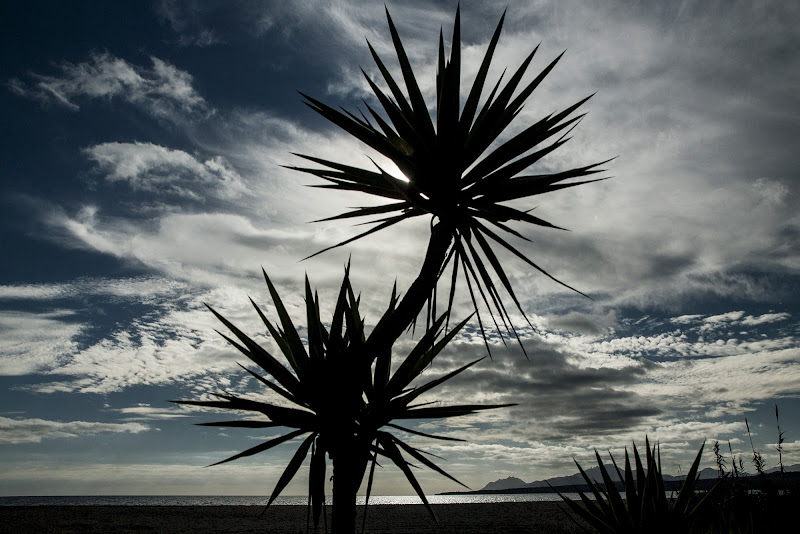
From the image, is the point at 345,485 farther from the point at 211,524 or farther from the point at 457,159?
the point at 211,524

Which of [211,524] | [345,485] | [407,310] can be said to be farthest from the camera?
[211,524]

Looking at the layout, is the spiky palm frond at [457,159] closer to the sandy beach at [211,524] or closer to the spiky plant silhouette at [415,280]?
the spiky plant silhouette at [415,280]

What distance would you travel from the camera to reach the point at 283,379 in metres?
3.05

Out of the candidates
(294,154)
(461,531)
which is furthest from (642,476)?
(461,531)

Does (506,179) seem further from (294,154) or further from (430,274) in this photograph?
(294,154)

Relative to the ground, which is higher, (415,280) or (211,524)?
(415,280)

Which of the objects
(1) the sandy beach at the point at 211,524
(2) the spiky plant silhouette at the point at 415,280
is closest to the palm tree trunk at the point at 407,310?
(2) the spiky plant silhouette at the point at 415,280

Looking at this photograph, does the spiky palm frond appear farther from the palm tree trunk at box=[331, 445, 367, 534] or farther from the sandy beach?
the sandy beach

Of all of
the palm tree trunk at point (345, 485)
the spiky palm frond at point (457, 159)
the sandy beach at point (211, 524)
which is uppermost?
the spiky palm frond at point (457, 159)

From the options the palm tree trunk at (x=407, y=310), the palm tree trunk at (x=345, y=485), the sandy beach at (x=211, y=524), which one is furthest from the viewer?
the sandy beach at (x=211, y=524)

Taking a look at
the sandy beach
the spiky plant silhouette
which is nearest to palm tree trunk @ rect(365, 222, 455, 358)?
the spiky plant silhouette

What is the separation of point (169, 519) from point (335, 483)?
17.8 m

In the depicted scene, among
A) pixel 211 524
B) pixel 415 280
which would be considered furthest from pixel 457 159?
pixel 211 524

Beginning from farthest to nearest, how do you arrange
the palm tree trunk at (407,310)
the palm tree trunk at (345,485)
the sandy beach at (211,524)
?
the sandy beach at (211,524) → the palm tree trunk at (345,485) → the palm tree trunk at (407,310)
